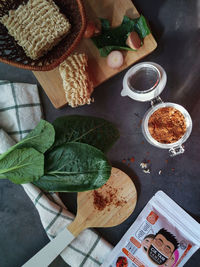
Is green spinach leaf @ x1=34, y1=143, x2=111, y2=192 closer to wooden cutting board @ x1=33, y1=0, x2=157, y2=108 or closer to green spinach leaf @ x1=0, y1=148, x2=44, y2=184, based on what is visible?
green spinach leaf @ x1=0, y1=148, x2=44, y2=184

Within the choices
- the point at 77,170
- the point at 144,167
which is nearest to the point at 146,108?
the point at 144,167

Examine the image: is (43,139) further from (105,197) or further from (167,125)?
(167,125)

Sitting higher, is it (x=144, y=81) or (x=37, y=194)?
(x=144, y=81)

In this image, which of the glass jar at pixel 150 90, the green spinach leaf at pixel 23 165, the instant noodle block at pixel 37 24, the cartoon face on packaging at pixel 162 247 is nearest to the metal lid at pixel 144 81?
the glass jar at pixel 150 90

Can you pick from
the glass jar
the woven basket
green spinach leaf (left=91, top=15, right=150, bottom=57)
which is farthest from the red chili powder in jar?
the woven basket

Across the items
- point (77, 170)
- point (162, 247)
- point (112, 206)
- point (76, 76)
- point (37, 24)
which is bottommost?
point (162, 247)
